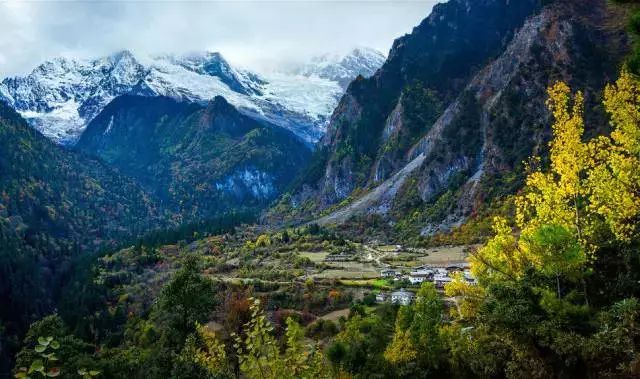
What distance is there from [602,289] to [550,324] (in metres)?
4.64

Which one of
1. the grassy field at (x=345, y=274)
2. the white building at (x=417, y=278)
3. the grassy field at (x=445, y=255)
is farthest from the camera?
→ the grassy field at (x=445, y=255)

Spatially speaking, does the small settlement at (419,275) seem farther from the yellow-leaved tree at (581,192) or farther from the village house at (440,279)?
the yellow-leaved tree at (581,192)

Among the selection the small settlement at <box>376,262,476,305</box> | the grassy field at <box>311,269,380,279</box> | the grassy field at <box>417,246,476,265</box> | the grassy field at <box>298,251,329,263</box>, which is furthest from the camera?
the grassy field at <box>298,251,329,263</box>

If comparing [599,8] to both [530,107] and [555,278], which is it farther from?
[555,278]

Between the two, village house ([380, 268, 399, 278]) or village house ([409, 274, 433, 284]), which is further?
village house ([380, 268, 399, 278])

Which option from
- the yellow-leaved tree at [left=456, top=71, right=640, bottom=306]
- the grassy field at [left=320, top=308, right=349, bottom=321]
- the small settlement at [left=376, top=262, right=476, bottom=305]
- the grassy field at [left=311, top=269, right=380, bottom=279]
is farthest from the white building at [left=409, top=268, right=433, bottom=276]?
the yellow-leaved tree at [left=456, top=71, right=640, bottom=306]

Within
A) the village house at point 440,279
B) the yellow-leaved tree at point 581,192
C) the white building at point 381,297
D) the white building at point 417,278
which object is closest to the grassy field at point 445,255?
the white building at point 417,278

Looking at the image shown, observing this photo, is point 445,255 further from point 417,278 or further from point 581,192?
point 581,192

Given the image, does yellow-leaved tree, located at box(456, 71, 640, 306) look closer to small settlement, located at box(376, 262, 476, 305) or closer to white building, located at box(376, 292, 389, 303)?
white building, located at box(376, 292, 389, 303)

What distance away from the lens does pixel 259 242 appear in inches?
7072

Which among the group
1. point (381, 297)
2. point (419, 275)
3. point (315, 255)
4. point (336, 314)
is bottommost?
point (336, 314)

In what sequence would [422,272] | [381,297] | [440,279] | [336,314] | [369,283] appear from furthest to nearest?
[422,272]
[369,283]
[440,279]
[381,297]
[336,314]

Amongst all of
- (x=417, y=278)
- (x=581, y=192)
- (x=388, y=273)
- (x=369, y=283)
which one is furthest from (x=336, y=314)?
(x=581, y=192)

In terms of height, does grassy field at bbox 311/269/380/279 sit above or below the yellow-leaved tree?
below
